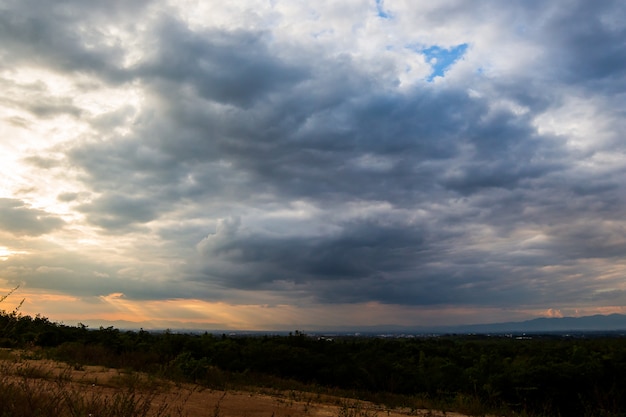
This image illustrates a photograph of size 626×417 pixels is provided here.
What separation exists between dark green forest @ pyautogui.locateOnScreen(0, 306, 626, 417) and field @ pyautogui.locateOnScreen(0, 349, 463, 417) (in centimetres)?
374

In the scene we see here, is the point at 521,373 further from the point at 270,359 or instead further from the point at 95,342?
the point at 95,342

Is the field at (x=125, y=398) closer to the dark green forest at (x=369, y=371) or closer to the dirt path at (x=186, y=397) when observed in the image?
the dirt path at (x=186, y=397)

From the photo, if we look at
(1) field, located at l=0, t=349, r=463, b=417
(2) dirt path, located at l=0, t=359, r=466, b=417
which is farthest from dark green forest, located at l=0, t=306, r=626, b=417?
(1) field, located at l=0, t=349, r=463, b=417

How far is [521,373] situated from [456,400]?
7103 millimetres

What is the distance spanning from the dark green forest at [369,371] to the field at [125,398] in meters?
3.74

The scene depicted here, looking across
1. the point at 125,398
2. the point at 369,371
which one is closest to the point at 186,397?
the point at 125,398

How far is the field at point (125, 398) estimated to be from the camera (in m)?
7.15

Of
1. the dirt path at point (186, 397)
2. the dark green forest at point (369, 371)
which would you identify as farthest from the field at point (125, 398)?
the dark green forest at point (369, 371)

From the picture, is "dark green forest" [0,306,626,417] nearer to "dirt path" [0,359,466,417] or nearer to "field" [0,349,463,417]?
"dirt path" [0,359,466,417]

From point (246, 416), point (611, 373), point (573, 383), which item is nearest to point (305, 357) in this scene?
point (573, 383)

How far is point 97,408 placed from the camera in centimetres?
685

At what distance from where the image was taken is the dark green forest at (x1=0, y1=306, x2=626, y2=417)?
21.2 meters

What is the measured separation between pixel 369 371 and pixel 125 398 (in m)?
25.1

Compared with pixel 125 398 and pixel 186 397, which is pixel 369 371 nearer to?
pixel 186 397
